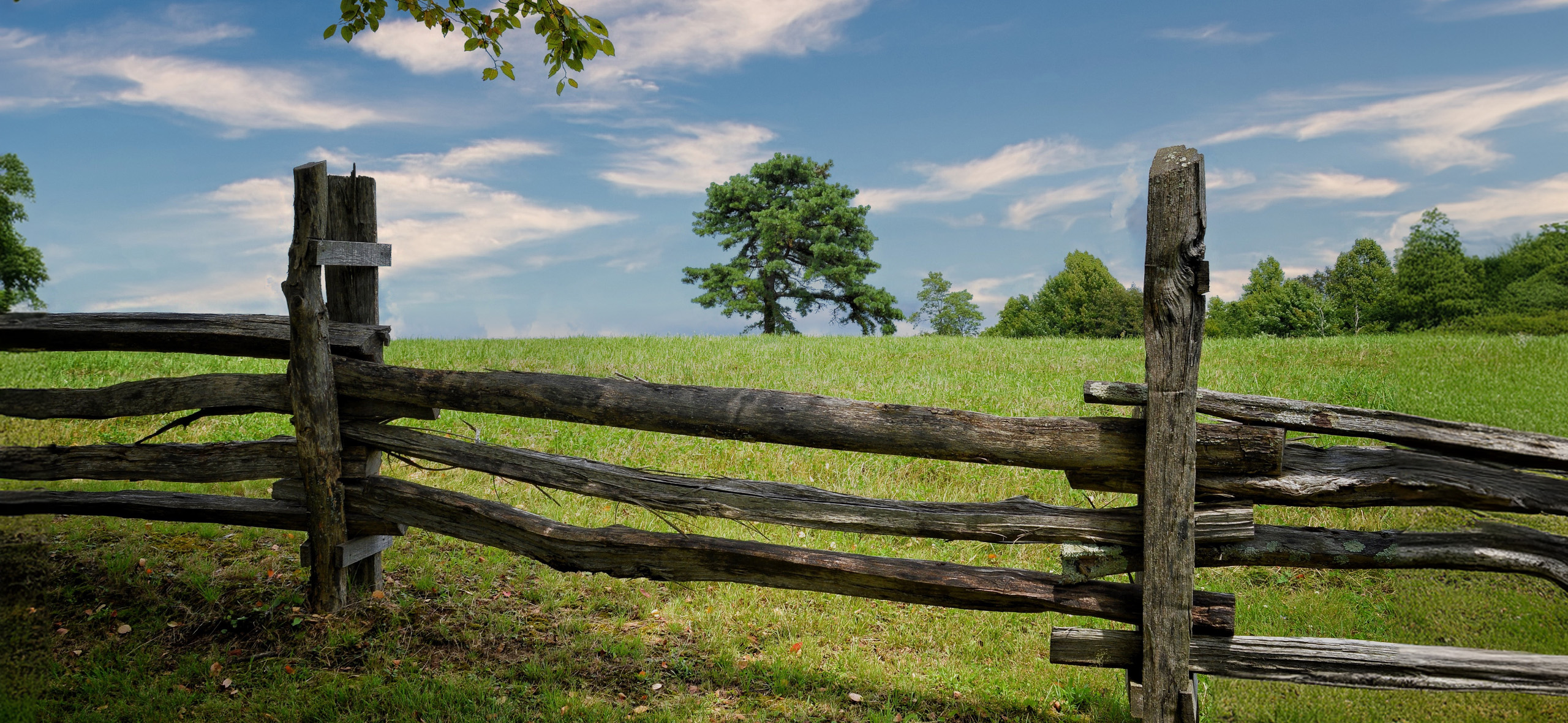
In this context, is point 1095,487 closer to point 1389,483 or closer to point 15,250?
point 1389,483

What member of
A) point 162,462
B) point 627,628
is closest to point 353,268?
point 162,462

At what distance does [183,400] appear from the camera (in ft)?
16.8

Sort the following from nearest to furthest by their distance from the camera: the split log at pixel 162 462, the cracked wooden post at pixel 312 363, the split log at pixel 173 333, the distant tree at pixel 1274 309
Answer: the cracked wooden post at pixel 312 363
the split log at pixel 173 333
the split log at pixel 162 462
the distant tree at pixel 1274 309

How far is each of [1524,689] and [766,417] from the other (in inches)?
144

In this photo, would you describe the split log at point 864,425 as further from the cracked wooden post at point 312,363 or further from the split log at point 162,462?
the split log at point 162,462

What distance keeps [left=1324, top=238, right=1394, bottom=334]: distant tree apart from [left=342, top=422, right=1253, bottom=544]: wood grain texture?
35.8 meters

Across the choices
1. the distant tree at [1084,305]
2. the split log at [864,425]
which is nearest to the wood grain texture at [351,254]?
the split log at [864,425]

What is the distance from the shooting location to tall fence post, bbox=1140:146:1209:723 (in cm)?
328

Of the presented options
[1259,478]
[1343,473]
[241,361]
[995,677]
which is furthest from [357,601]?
[241,361]

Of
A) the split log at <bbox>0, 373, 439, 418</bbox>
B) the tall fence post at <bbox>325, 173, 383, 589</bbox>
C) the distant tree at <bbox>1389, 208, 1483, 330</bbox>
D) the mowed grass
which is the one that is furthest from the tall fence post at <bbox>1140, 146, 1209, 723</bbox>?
the distant tree at <bbox>1389, 208, 1483, 330</bbox>

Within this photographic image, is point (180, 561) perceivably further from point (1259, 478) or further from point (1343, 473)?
point (1343, 473)

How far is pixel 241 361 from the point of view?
1201 cm

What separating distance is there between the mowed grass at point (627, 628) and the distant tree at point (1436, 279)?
29.3m

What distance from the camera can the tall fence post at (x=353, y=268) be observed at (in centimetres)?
486
